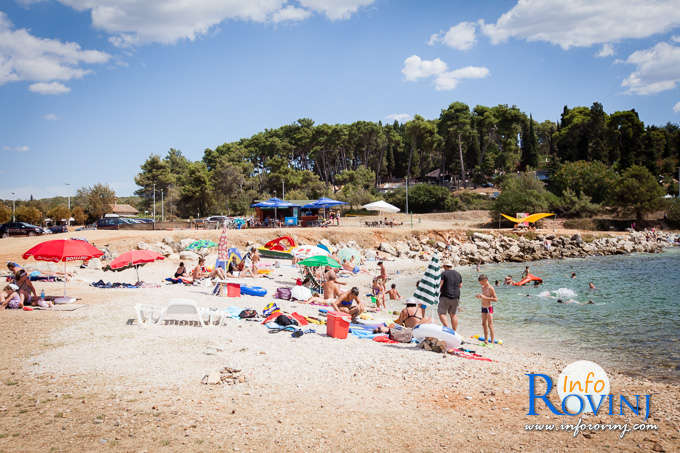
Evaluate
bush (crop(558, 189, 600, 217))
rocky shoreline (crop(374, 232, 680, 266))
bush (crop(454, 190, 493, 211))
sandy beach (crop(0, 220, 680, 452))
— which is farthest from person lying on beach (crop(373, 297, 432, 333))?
bush (crop(454, 190, 493, 211))

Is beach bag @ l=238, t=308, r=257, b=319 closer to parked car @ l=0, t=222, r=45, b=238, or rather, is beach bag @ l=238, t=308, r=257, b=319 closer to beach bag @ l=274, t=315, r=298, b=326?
beach bag @ l=274, t=315, r=298, b=326

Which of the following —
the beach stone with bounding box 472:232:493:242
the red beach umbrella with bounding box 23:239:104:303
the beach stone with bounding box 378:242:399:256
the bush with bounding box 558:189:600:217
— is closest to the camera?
the red beach umbrella with bounding box 23:239:104:303

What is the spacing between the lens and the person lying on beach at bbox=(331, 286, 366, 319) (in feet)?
32.3

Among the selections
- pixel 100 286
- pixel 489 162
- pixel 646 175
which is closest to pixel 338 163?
pixel 489 162

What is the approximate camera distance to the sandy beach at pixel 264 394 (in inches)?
162

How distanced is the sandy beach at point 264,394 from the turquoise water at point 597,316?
1044 mm

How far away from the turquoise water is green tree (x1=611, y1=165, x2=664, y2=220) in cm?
1842

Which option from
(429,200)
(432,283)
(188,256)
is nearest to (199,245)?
(188,256)

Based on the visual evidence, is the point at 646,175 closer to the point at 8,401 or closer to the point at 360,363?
the point at 360,363

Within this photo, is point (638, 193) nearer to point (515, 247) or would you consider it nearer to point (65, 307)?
point (515, 247)

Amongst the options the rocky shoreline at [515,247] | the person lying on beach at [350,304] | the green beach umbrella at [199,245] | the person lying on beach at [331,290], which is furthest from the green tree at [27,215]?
the person lying on beach at [350,304]

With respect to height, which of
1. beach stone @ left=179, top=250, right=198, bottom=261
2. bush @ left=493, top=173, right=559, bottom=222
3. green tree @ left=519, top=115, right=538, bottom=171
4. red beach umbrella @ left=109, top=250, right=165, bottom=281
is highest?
green tree @ left=519, top=115, right=538, bottom=171

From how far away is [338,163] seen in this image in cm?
7350

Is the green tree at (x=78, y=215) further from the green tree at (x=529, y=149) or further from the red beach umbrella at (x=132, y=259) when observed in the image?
the green tree at (x=529, y=149)
